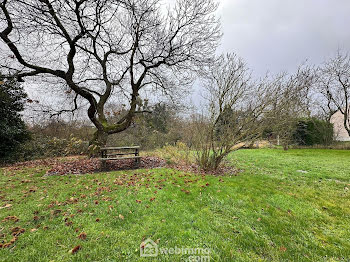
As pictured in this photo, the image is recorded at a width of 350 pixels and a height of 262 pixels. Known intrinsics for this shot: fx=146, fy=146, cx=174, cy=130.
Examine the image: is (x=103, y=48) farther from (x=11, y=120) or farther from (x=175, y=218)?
(x=175, y=218)

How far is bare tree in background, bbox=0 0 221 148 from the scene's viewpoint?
5.50 metres

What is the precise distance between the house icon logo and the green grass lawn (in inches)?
2.5

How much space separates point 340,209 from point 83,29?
9.65 meters

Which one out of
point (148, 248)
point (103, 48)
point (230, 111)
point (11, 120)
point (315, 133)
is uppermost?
point (103, 48)

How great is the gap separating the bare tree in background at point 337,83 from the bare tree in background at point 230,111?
13.1 meters

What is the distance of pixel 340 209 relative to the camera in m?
2.96

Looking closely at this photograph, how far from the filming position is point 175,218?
2521mm

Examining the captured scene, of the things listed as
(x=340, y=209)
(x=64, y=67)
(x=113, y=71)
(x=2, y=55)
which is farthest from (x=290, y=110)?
(x=2, y=55)

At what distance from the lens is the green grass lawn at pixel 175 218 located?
1.82 meters

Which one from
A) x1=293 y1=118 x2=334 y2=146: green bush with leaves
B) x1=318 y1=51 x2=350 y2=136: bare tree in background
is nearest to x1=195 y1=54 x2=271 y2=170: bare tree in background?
x1=293 y1=118 x2=334 y2=146: green bush with leaves

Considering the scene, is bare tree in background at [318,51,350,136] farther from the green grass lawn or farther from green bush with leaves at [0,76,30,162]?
green bush with leaves at [0,76,30,162]

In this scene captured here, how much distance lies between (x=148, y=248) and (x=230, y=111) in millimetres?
4696

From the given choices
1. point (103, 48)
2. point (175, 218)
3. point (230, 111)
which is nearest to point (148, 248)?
point (175, 218)

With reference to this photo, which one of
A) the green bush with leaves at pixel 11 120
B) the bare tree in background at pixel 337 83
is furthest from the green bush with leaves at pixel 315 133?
the green bush with leaves at pixel 11 120
